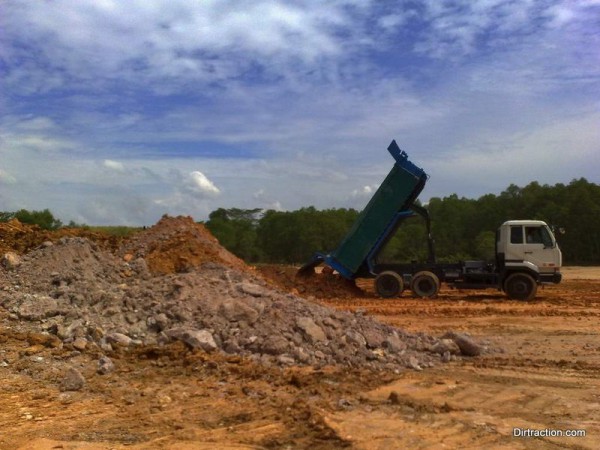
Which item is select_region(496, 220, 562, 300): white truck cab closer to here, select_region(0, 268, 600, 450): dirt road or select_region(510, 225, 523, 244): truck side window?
select_region(510, 225, 523, 244): truck side window

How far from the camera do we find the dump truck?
16609 millimetres

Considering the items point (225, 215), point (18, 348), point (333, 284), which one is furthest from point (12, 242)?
point (225, 215)

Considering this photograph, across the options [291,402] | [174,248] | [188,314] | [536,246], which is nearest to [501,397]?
[291,402]

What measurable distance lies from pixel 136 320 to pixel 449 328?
6350 mm

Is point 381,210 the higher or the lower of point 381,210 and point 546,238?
the higher

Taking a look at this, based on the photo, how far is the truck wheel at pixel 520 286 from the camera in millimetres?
16766

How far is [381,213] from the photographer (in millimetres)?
17219

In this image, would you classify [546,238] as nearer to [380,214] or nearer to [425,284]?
[425,284]

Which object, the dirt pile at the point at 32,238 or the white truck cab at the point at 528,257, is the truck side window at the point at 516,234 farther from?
the dirt pile at the point at 32,238

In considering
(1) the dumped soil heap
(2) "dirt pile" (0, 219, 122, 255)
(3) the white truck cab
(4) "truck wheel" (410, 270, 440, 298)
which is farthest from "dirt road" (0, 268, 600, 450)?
(4) "truck wheel" (410, 270, 440, 298)

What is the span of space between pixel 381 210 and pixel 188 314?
30.5ft

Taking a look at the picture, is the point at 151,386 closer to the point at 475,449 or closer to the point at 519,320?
the point at 475,449

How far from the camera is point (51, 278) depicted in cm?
1084

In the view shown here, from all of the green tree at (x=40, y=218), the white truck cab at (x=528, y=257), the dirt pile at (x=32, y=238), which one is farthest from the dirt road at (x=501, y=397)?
the green tree at (x=40, y=218)
